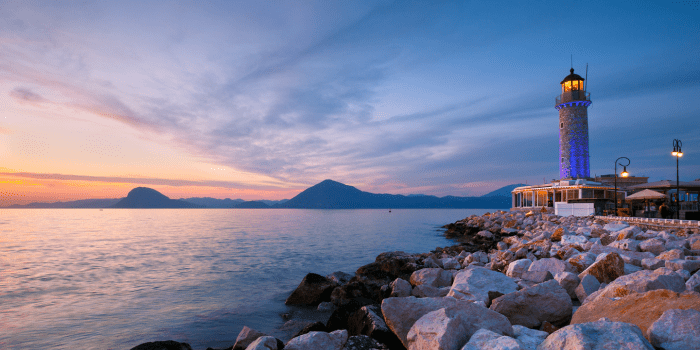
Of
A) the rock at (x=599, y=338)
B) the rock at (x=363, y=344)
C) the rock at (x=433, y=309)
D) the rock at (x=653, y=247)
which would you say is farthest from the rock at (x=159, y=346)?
the rock at (x=653, y=247)

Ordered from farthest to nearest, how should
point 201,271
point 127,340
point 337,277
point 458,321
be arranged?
point 201,271
point 337,277
point 127,340
point 458,321

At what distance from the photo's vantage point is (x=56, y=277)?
15453 millimetres

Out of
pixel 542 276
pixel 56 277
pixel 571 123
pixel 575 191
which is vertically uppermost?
pixel 571 123

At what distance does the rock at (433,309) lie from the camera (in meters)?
3.63

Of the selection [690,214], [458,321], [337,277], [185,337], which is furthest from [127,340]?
[690,214]

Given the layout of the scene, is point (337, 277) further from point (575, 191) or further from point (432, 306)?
point (575, 191)

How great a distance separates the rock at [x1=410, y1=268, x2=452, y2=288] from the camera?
8495mm

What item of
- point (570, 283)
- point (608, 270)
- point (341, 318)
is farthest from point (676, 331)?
point (341, 318)

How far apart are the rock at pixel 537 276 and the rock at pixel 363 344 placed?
13.1ft

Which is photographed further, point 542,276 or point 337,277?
point 337,277

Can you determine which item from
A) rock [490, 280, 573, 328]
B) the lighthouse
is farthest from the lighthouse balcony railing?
rock [490, 280, 573, 328]

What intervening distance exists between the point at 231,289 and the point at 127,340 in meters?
5.05

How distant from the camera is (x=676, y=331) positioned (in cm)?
277

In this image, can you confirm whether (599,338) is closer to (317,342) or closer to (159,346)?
(317,342)
